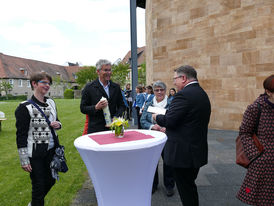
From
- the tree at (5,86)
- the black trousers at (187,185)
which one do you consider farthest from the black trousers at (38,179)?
the tree at (5,86)

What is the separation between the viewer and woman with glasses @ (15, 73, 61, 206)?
2.55 m

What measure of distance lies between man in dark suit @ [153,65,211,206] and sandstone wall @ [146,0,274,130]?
6.53 metres

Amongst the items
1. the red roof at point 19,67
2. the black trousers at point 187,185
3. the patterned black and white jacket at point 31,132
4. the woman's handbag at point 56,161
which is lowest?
the black trousers at point 187,185

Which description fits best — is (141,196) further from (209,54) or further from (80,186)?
(209,54)

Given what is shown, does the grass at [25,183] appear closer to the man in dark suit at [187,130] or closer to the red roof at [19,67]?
the man in dark suit at [187,130]

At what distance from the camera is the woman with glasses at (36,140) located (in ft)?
8.36

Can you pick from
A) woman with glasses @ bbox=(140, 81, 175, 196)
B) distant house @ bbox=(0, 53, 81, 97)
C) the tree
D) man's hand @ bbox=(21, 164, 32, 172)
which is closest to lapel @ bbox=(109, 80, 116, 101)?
woman with glasses @ bbox=(140, 81, 175, 196)

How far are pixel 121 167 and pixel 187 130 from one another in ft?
2.80

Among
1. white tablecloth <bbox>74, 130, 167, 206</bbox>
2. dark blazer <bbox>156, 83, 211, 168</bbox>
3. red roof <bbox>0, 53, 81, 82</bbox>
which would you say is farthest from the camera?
red roof <bbox>0, 53, 81, 82</bbox>

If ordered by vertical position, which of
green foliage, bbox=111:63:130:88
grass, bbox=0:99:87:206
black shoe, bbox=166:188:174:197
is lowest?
grass, bbox=0:99:87:206

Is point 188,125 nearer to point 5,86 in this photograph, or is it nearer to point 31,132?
point 31,132

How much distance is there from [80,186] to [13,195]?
1108mm

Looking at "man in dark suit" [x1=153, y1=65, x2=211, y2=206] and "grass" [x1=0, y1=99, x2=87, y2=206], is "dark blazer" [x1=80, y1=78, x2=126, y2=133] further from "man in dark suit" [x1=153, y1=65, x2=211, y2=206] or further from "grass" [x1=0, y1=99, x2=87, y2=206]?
"grass" [x1=0, y1=99, x2=87, y2=206]

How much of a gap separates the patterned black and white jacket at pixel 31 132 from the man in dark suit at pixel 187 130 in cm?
140
